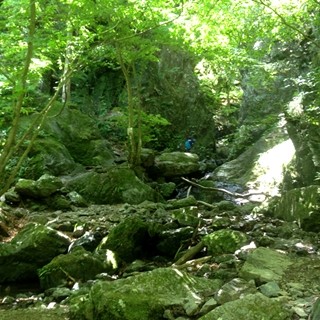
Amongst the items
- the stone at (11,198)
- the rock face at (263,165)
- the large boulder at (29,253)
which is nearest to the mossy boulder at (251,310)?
the large boulder at (29,253)

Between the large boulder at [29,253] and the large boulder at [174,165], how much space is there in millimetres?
6550

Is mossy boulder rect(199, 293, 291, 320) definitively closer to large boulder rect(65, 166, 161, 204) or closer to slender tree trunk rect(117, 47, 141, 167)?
large boulder rect(65, 166, 161, 204)

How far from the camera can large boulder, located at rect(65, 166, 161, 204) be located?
10.2 metres

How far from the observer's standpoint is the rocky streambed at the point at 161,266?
11.9ft

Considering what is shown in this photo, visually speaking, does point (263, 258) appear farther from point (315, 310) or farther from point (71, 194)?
point (71, 194)

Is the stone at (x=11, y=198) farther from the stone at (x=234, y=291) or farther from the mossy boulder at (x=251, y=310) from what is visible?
the mossy boulder at (x=251, y=310)

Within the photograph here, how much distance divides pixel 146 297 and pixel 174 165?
30.5 ft

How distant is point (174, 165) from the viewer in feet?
42.4

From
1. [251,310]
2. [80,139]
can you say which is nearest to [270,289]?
[251,310]

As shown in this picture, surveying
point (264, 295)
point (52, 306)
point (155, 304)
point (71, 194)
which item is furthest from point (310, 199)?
point (71, 194)

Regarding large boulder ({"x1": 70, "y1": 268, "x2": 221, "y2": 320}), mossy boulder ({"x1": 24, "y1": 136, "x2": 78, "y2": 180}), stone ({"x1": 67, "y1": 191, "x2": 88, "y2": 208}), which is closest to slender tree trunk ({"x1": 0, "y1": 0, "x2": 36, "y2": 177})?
large boulder ({"x1": 70, "y1": 268, "x2": 221, "y2": 320})

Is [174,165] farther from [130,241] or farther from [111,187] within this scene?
[130,241]

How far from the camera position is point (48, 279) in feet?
18.2

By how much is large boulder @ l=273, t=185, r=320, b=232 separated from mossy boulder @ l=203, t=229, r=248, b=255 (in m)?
1.15
